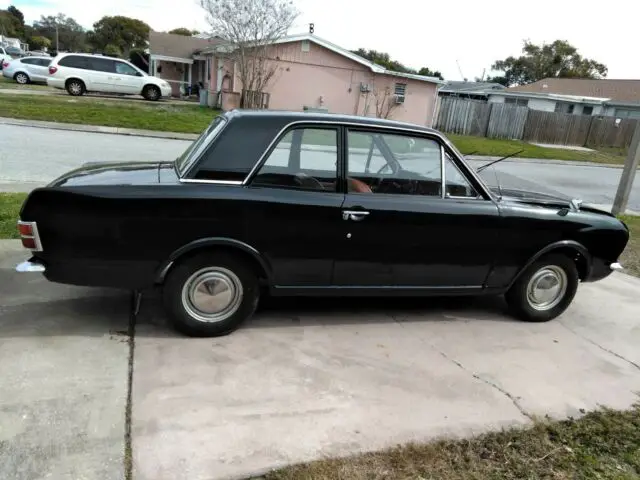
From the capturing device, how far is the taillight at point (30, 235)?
3.37 m

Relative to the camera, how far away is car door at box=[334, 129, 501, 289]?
3926 mm

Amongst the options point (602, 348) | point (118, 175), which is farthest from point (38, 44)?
point (602, 348)

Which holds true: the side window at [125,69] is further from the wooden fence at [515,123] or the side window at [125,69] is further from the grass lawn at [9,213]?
the grass lawn at [9,213]

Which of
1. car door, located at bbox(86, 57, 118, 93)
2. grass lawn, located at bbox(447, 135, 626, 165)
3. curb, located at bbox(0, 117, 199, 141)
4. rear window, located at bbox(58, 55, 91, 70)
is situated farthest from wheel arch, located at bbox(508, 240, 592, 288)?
rear window, located at bbox(58, 55, 91, 70)

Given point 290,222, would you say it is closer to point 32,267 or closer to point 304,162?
point 304,162

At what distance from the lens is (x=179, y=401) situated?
3059mm

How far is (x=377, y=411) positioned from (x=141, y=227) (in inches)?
76.2

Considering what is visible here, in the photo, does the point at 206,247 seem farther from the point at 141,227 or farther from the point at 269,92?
the point at 269,92

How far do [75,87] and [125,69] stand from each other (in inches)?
93.7

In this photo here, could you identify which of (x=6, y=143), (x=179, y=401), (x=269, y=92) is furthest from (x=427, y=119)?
(x=179, y=401)

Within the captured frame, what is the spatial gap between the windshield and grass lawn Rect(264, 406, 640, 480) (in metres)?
2.18

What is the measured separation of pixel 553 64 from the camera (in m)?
67.7

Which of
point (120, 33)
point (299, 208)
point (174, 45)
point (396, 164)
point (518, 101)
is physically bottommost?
point (299, 208)

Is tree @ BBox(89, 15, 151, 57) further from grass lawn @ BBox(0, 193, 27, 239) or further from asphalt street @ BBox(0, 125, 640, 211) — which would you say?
grass lawn @ BBox(0, 193, 27, 239)
